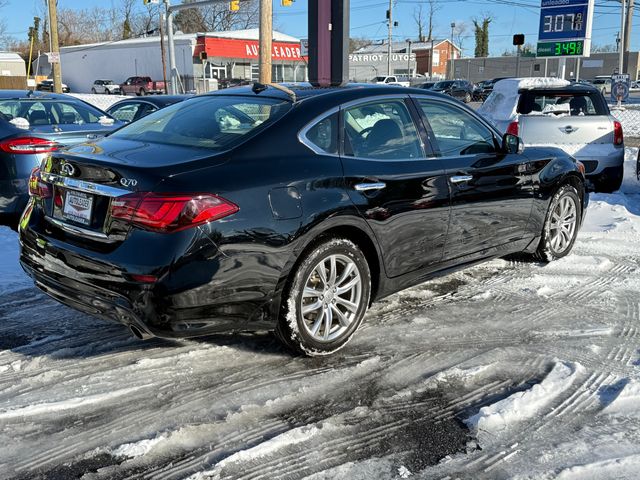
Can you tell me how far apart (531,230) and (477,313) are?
3.93 ft

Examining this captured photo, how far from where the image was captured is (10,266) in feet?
18.2

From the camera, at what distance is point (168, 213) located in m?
3.14

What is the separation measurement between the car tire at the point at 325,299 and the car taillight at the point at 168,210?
66cm

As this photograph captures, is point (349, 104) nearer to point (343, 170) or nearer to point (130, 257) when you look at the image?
point (343, 170)

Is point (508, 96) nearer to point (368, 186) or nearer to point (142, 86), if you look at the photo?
point (368, 186)

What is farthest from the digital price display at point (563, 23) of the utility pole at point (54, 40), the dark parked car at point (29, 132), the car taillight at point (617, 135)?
the dark parked car at point (29, 132)

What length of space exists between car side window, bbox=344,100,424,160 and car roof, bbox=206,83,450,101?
0.31 feet

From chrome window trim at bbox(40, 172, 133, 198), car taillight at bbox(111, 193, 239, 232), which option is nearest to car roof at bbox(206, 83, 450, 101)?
car taillight at bbox(111, 193, 239, 232)

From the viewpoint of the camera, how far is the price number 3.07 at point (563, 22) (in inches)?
818

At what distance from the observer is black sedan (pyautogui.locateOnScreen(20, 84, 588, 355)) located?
3.21 metres

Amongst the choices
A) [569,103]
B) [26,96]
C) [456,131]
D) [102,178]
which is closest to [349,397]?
[102,178]

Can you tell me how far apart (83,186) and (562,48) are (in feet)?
69.4

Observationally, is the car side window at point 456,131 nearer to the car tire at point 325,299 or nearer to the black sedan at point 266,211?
the black sedan at point 266,211

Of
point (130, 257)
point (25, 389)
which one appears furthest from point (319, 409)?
point (25, 389)
